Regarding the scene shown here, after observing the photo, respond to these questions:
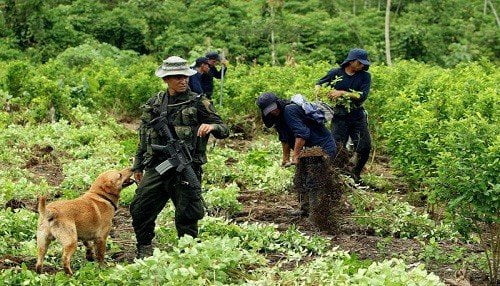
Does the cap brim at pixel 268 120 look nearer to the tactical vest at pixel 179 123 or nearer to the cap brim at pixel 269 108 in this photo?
the cap brim at pixel 269 108

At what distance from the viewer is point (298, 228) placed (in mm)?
9250

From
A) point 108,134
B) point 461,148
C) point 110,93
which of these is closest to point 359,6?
point 110,93

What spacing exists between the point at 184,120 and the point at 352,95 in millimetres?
3872

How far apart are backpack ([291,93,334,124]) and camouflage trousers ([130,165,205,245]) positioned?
1.93 metres

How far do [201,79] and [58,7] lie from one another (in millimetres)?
22461

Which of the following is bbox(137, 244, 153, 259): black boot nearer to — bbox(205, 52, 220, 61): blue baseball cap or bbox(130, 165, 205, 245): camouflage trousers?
bbox(130, 165, 205, 245): camouflage trousers

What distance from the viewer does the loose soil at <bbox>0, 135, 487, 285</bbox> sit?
776 cm

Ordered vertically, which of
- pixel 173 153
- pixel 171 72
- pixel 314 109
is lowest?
pixel 314 109

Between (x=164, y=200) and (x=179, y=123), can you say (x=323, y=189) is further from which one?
(x=179, y=123)

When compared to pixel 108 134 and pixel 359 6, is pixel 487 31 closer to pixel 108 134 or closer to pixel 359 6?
pixel 359 6

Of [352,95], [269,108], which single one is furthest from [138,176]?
[352,95]

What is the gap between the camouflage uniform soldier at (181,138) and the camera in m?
7.12

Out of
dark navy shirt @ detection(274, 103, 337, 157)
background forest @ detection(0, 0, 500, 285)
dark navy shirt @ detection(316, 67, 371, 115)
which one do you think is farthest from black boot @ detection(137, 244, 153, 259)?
dark navy shirt @ detection(316, 67, 371, 115)

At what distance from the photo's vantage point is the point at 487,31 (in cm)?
3719
